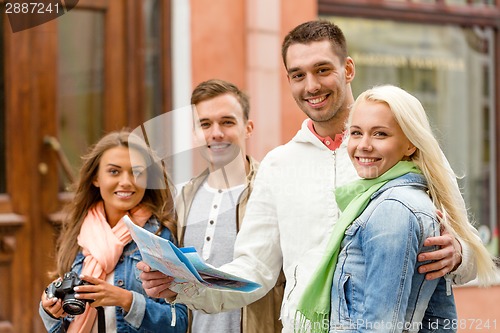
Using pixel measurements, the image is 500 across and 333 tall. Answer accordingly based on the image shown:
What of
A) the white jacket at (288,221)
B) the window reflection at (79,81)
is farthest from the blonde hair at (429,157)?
the window reflection at (79,81)

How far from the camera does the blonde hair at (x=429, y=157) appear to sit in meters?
2.63

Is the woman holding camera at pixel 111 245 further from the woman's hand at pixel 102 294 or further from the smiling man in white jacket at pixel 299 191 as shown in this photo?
the smiling man in white jacket at pixel 299 191

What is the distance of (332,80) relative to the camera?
3.11 meters

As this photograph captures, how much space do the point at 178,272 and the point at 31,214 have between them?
126 inches

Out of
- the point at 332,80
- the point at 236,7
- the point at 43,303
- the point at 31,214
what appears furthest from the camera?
the point at 236,7

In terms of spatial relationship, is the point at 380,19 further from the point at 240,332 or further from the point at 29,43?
the point at 240,332

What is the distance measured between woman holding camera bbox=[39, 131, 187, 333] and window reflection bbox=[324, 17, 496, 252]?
12.7 ft

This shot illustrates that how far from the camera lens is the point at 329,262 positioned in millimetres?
2660

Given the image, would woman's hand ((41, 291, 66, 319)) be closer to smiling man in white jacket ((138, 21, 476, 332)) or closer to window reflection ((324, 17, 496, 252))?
smiling man in white jacket ((138, 21, 476, 332))

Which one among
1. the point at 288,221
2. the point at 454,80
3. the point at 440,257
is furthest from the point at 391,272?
the point at 454,80

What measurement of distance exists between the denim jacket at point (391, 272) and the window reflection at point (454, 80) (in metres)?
4.67

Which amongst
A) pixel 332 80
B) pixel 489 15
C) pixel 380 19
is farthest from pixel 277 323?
pixel 489 15

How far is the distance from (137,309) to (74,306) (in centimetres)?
24

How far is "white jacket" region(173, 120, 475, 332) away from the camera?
3.04m
